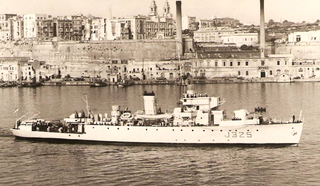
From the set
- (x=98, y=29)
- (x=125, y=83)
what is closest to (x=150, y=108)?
(x=125, y=83)

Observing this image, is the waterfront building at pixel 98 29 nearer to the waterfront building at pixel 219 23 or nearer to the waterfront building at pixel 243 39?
the waterfront building at pixel 243 39

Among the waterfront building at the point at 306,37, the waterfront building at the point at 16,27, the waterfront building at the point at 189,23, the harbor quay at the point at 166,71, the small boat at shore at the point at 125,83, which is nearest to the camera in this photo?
the small boat at shore at the point at 125,83

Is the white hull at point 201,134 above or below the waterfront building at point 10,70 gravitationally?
below

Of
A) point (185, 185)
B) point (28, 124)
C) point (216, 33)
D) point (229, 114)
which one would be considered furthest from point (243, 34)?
point (185, 185)

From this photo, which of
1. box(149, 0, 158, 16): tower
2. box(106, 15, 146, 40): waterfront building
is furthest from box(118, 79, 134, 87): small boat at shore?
box(149, 0, 158, 16): tower

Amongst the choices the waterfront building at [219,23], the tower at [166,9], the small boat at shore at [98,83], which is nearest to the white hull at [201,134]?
the small boat at shore at [98,83]

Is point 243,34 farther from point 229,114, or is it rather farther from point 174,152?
point 174,152

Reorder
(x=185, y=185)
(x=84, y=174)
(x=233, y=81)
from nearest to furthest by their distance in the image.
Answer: (x=185, y=185) < (x=84, y=174) < (x=233, y=81)
